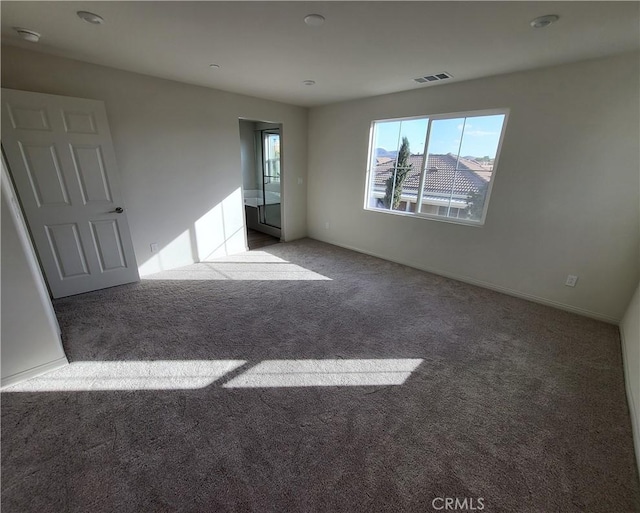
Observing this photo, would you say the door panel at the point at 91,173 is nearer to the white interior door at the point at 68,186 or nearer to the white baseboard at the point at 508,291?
the white interior door at the point at 68,186

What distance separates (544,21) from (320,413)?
9.82ft

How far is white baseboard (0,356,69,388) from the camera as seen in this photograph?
1.84 meters

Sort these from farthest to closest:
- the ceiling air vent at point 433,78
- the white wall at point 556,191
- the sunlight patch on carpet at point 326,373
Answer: the ceiling air vent at point 433,78 < the white wall at point 556,191 < the sunlight patch on carpet at point 326,373

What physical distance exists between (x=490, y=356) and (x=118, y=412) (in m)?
2.78

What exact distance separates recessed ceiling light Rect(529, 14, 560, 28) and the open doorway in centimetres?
361

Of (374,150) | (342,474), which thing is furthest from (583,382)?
(374,150)

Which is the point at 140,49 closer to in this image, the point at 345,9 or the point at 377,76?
the point at 345,9

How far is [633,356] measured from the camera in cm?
205

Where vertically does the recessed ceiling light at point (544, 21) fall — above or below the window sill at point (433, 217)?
above

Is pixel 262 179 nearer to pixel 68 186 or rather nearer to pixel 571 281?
pixel 68 186

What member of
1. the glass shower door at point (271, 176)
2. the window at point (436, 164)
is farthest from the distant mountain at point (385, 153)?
the glass shower door at point (271, 176)

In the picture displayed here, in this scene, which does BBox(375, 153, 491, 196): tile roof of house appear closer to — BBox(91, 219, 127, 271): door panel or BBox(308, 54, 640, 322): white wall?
BBox(308, 54, 640, 322): white wall

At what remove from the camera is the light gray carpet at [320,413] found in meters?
1.31

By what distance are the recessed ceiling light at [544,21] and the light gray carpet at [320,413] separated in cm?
245
